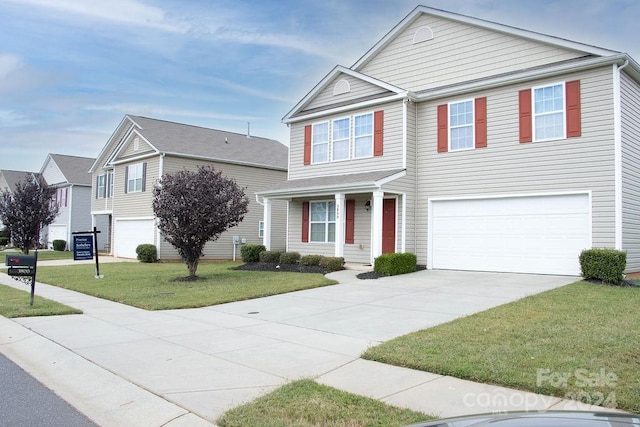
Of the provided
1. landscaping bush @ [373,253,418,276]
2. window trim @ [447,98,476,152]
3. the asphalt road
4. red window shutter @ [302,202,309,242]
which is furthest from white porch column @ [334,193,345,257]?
the asphalt road

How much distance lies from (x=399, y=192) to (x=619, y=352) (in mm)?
11289

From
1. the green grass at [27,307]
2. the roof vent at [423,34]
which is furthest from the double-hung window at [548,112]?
the green grass at [27,307]

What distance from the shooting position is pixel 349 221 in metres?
18.9

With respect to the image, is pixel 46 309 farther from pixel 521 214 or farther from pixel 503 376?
pixel 521 214

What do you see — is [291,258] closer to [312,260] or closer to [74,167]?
[312,260]

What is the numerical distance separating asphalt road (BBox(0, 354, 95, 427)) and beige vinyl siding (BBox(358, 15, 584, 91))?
15.3 meters

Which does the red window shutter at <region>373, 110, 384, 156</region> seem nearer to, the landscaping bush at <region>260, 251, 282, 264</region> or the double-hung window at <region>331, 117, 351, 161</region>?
the double-hung window at <region>331, 117, 351, 161</region>

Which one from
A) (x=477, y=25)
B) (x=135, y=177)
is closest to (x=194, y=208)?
(x=477, y=25)

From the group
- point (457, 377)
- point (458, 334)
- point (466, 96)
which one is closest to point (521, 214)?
point (466, 96)

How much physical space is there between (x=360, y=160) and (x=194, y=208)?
6664 mm

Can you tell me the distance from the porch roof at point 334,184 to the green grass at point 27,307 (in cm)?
924

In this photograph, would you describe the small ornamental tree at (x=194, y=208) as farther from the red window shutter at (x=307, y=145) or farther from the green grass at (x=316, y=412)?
the green grass at (x=316, y=412)

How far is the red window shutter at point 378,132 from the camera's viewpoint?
17766 millimetres

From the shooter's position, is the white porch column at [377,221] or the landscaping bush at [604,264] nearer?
the landscaping bush at [604,264]
